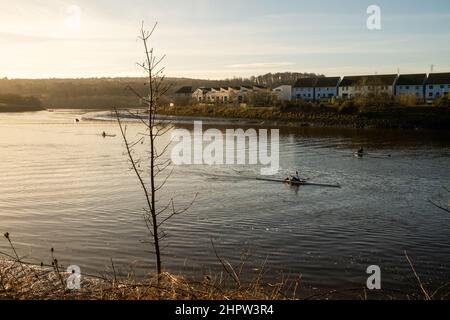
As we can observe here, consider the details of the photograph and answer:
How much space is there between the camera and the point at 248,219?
87.0 ft

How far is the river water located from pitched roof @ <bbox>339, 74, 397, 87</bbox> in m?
78.2

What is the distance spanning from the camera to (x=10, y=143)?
203ft

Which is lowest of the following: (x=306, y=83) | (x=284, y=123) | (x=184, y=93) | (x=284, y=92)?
(x=284, y=123)

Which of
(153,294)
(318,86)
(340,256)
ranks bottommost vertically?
(340,256)

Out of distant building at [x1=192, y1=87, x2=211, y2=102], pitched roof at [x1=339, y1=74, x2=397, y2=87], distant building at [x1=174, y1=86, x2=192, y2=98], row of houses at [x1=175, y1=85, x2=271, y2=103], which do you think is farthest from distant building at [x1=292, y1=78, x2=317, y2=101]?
distant building at [x1=174, y1=86, x2=192, y2=98]

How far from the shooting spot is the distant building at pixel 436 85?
118m

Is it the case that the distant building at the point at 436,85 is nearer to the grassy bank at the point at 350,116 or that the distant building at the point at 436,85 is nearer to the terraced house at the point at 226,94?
the grassy bank at the point at 350,116

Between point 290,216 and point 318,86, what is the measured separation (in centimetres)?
11271

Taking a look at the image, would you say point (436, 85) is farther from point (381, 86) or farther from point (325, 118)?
point (325, 118)

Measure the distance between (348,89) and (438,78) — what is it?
2174 cm

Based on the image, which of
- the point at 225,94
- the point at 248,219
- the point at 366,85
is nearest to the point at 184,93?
the point at 225,94

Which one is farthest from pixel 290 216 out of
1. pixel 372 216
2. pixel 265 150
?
pixel 265 150

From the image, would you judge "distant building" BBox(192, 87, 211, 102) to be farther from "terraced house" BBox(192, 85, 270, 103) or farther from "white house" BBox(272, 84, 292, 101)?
"white house" BBox(272, 84, 292, 101)
